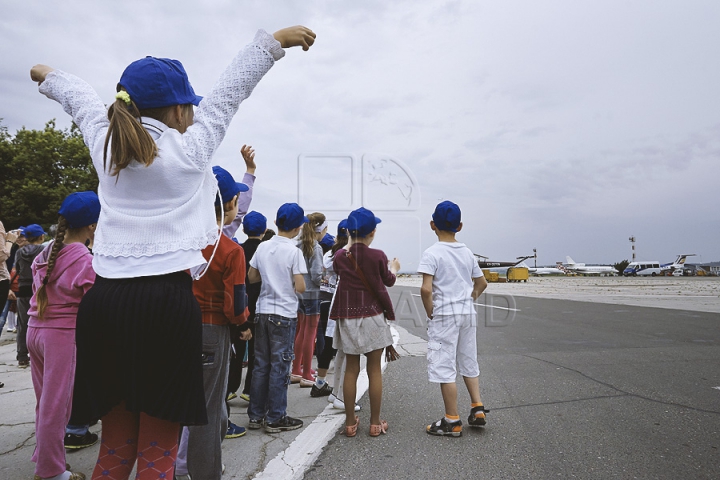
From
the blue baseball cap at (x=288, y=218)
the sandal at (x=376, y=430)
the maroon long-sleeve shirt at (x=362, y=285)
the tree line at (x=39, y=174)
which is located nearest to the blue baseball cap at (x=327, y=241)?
the blue baseball cap at (x=288, y=218)

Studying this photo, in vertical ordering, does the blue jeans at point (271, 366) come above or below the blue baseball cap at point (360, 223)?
below

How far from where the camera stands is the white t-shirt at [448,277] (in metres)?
3.96

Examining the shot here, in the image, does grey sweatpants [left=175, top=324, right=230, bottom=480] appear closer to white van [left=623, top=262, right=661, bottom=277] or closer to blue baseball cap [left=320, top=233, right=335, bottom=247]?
blue baseball cap [left=320, top=233, right=335, bottom=247]

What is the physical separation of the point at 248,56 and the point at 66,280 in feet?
6.86

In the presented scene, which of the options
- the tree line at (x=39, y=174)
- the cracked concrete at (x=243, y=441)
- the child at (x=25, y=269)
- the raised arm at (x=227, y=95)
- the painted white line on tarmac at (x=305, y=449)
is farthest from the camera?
the tree line at (x=39, y=174)

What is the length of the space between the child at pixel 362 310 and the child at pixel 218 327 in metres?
1.26

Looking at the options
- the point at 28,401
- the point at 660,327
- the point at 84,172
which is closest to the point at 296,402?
the point at 28,401

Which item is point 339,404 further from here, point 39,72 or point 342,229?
point 39,72

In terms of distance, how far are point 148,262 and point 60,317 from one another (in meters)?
1.83

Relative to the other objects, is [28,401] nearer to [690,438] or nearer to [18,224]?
[690,438]

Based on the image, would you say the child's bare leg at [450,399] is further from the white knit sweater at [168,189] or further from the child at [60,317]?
the white knit sweater at [168,189]

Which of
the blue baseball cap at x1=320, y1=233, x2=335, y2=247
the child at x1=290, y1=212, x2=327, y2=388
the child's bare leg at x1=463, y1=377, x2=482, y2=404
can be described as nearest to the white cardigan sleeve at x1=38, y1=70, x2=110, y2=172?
the child's bare leg at x1=463, y1=377, x2=482, y2=404

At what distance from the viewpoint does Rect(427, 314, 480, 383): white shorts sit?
390 centimetres

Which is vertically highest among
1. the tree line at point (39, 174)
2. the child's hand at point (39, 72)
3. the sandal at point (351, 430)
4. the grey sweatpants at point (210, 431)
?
the tree line at point (39, 174)
